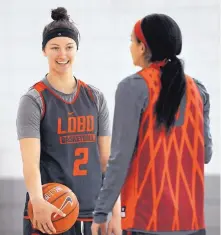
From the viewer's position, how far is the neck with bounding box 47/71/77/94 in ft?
10.8

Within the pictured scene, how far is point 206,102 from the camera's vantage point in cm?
251

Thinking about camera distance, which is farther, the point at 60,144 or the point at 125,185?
the point at 60,144

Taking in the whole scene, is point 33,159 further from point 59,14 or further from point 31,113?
point 59,14

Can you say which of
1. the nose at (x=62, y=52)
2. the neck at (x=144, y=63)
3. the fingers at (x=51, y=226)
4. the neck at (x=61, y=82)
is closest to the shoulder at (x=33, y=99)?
the neck at (x=61, y=82)

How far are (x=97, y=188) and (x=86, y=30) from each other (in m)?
1.84

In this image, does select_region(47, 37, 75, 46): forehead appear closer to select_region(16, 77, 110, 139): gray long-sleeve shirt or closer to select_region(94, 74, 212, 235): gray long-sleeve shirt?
select_region(16, 77, 110, 139): gray long-sleeve shirt

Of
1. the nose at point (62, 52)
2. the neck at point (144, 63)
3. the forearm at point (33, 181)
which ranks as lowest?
the forearm at point (33, 181)

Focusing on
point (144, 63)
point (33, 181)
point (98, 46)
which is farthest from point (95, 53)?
point (144, 63)

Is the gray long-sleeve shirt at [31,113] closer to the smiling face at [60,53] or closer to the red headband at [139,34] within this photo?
the smiling face at [60,53]

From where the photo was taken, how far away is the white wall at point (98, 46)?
477 cm

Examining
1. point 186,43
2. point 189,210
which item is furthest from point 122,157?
point 186,43

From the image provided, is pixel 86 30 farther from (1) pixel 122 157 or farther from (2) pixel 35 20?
(1) pixel 122 157

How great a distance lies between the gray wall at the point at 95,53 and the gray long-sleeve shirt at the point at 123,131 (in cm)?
245

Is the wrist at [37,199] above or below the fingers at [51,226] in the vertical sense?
above
